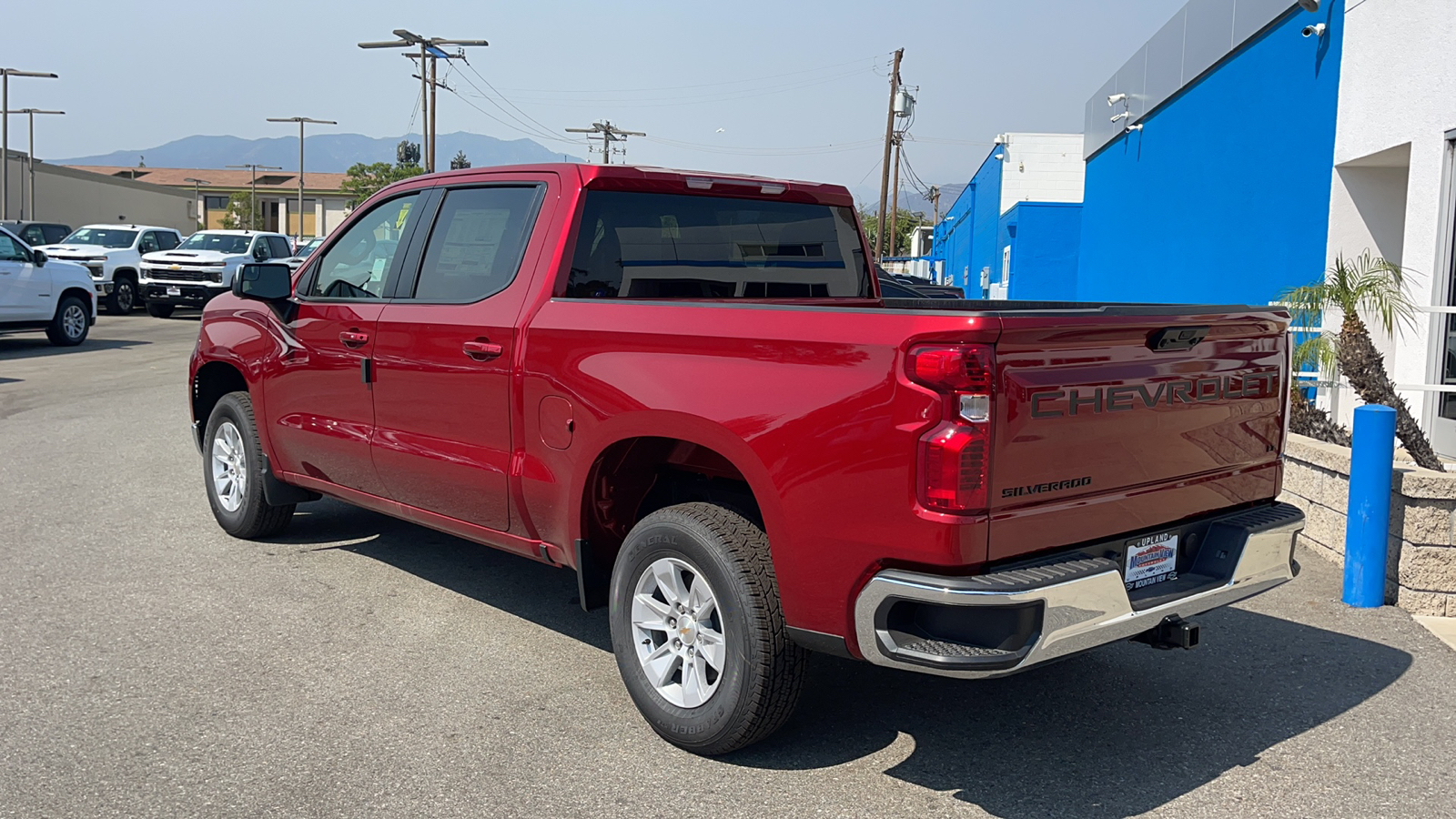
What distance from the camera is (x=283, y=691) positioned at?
→ 4574mm

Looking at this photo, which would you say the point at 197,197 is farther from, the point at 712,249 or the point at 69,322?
the point at 712,249

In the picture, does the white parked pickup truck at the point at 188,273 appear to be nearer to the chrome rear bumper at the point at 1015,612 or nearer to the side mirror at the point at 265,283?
the side mirror at the point at 265,283

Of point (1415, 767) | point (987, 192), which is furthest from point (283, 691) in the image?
point (987, 192)

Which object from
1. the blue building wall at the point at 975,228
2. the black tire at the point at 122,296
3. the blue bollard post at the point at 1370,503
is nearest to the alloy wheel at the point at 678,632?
the blue bollard post at the point at 1370,503

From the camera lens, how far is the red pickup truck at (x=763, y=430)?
336 cm

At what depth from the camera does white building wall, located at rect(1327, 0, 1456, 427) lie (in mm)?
8586

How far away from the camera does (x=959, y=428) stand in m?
3.28

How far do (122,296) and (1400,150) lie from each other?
2656 centimetres

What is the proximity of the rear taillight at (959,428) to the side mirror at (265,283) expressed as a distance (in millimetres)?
4006

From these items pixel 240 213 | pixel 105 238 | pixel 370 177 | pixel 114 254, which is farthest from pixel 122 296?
pixel 240 213

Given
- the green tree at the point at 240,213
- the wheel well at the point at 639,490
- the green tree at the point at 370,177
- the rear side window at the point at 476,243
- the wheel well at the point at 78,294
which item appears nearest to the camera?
the wheel well at the point at 639,490

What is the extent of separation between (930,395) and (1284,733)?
86.7 inches

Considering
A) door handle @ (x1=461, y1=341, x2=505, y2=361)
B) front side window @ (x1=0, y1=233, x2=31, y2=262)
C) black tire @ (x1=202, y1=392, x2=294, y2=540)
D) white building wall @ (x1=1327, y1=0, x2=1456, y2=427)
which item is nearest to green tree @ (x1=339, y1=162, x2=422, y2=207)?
front side window @ (x1=0, y1=233, x2=31, y2=262)

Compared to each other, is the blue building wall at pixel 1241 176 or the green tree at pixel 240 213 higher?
the green tree at pixel 240 213
